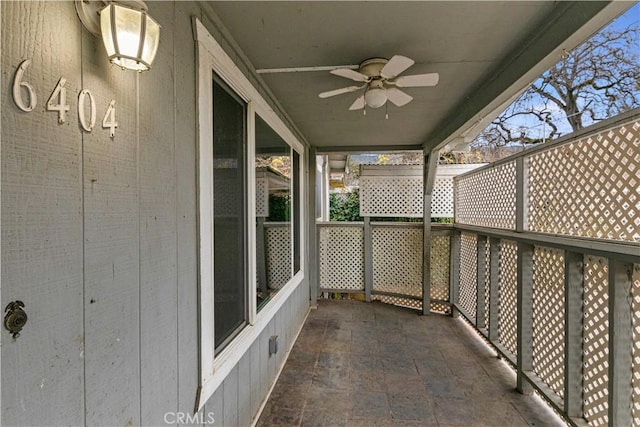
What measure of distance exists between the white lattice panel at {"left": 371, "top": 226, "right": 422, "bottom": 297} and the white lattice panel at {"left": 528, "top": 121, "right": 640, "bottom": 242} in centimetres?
258

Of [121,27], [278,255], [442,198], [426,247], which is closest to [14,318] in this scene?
[121,27]

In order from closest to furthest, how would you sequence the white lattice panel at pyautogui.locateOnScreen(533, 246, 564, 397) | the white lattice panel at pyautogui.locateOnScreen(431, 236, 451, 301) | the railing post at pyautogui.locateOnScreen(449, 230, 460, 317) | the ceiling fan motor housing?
the ceiling fan motor housing < the white lattice panel at pyautogui.locateOnScreen(533, 246, 564, 397) < the railing post at pyautogui.locateOnScreen(449, 230, 460, 317) < the white lattice panel at pyautogui.locateOnScreen(431, 236, 451, 301)

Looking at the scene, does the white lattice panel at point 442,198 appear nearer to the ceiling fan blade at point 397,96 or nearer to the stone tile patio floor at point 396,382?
the stone tile patio floor at point 396,382

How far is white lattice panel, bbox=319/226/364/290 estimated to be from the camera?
5301 millimetres

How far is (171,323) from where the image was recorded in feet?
4.11

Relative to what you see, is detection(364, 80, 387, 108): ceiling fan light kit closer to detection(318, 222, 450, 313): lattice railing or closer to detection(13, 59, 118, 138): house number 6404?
detection(13, 59, 118, 138): house number 6404

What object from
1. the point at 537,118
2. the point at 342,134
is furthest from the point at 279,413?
the point at 537,118

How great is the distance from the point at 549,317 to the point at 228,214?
2.44m

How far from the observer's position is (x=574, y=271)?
2008 millimetres

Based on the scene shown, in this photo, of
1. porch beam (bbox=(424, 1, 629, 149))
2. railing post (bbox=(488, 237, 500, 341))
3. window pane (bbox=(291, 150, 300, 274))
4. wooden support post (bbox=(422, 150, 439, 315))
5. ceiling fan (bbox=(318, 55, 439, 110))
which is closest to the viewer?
porch beam (bbox=(424, 1, 629, 149))

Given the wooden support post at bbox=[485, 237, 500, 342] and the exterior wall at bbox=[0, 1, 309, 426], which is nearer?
the exterior wall at bbox=[0, 1, 309, 426]

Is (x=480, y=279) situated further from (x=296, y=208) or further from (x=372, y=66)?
(x=372, y=66)

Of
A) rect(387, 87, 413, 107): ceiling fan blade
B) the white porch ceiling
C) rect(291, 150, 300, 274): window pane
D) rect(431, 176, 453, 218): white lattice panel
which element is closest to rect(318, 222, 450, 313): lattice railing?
rect(431, 176, 453, 218): white lattice panel

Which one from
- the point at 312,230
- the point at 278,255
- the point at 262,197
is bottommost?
the point at 278,255
